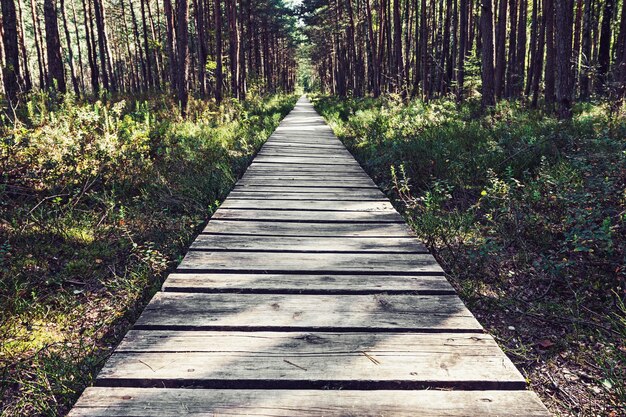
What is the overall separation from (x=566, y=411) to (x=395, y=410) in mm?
1155

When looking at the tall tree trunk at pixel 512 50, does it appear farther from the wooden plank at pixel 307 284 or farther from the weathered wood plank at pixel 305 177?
the wooden plank at pixel 307 284

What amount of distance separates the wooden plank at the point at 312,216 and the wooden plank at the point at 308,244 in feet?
1.78

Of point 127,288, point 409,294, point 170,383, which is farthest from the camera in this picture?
point 127,288

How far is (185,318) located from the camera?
2.18 meters

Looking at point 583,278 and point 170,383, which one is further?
point 583,278

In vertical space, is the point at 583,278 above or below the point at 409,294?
below

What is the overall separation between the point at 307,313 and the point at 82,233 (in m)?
3.18

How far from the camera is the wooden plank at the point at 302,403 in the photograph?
1516mm

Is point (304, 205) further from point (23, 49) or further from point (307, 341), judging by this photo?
point (23, 49)

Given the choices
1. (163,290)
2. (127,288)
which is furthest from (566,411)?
(127,288)

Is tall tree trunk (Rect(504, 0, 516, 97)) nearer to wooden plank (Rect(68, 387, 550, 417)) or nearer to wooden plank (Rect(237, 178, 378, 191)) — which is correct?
wooden plank (Rect(237, 178, 378, 191))

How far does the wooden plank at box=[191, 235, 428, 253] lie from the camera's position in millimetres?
3215

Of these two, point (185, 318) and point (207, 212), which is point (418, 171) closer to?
point (207, 212)

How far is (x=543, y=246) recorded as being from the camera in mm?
3938
